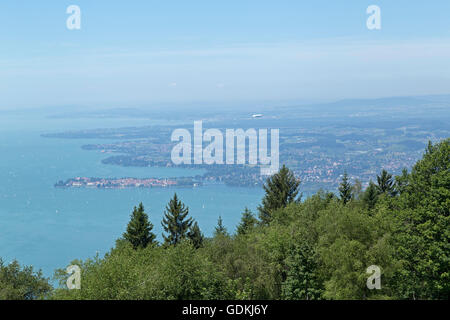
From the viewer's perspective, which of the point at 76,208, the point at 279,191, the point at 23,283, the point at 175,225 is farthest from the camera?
the point at 76,208

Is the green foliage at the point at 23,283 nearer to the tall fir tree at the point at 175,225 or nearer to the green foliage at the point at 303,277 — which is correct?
the green foliage at the point at 303,277

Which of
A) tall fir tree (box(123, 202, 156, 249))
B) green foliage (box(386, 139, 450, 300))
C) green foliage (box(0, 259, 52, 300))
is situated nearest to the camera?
green foliage (box(386, 139, 450, 300))

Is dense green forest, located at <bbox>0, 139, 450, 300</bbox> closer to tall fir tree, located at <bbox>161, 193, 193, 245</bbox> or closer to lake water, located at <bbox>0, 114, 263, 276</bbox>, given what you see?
tall fir tree, located at <bbox>161, 193, 193, 245</bbox>

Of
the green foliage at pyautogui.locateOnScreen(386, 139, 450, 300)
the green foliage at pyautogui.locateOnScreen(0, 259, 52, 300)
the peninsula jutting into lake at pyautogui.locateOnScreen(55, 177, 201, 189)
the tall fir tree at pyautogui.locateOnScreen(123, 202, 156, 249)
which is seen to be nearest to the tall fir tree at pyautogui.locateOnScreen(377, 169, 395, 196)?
the tall fir tree at pyautogui.locateOnScreen(123, 202, 156, 249)

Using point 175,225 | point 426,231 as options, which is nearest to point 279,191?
point 175,225

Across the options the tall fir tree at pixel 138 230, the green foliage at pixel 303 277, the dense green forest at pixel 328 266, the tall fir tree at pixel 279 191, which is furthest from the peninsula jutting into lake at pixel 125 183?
the green foliage at pixel 303 277

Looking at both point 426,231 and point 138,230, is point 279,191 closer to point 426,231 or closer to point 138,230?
point 138,230

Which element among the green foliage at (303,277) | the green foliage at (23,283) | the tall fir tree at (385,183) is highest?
the tall fir tree at (385,183)

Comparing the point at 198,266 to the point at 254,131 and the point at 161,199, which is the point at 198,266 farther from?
the point at 254,131
